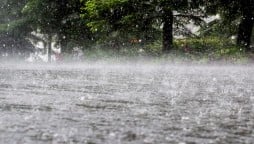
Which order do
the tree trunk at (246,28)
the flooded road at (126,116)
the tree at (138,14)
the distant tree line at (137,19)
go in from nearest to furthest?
the flooded road at (126,116) → the tree trunk at (246,28) → the distant tree line at (137,19) → the tree at (138,14)

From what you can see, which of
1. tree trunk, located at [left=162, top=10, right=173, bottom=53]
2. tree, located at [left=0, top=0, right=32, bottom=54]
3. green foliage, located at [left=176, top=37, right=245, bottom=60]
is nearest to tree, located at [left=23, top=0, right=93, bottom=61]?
tree, located at [left=0, top=0, right=32, bottom=54]

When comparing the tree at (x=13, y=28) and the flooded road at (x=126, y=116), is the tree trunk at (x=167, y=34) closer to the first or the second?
the tree at (x=13, y=28)

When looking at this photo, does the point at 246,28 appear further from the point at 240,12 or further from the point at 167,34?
the point at 167,34

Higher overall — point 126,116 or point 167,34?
point 167,34

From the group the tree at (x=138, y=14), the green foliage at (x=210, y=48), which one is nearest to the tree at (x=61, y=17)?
the tree at (x=138, y=14)

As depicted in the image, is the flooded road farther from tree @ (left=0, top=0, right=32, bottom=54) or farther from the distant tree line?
tree @ (left=0, top=0, right=32, bottom=54)

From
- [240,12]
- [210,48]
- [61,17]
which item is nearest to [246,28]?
[240,12]

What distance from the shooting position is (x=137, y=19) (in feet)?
92.5

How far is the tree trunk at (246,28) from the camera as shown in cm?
2653

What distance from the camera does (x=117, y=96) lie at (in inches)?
396

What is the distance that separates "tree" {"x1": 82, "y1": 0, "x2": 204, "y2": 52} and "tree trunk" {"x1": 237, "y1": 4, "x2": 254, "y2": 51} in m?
2.48

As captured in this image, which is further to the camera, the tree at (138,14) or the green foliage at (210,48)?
the tree at (138,14)

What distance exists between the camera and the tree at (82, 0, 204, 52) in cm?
2742

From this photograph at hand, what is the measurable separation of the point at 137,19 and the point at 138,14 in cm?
40
